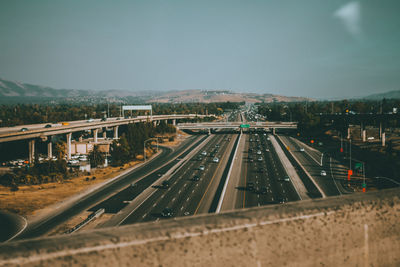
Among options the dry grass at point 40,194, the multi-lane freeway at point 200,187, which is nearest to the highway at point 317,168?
the multi-lane freeway at point 200,187

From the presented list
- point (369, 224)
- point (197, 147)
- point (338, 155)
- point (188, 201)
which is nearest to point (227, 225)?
point (369, 224)

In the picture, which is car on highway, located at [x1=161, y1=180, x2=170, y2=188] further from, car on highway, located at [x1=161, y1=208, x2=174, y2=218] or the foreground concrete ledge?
the foreground concrete ledge

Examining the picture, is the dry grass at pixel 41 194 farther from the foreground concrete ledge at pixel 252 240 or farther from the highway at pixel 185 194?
the foreground concrete ledge at pixel 252 240

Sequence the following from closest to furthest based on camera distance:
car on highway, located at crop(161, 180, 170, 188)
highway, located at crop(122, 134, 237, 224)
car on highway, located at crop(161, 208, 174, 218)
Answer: car on highway, located at crop(161, 208, 174, 218)
highway, located at crop(122, 134, 237, 224)
car on highway, located at crop(161, 180, 170, 188)

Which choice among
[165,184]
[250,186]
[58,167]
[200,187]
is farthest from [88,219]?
[58,167]

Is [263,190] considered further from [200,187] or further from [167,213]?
[167,213]

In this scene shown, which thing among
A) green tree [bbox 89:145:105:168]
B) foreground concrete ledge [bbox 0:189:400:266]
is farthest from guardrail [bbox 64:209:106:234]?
green tree [bbox 89:145:105:168]
